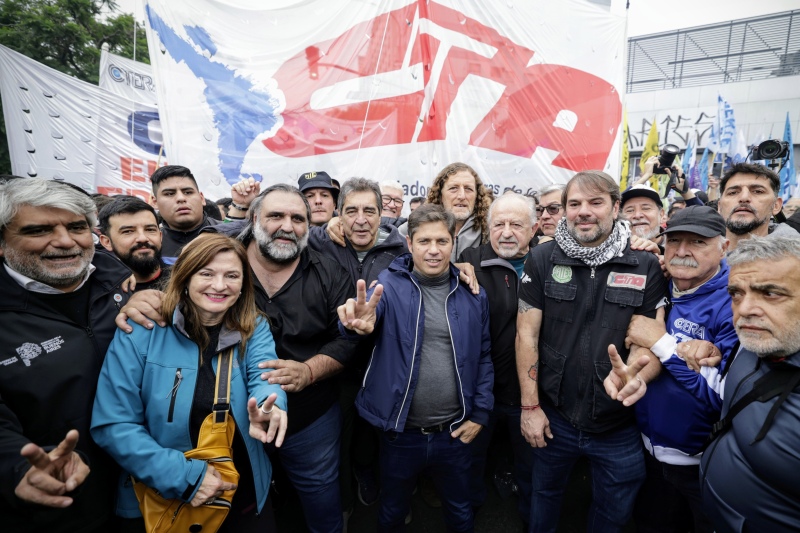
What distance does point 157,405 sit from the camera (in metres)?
1.69

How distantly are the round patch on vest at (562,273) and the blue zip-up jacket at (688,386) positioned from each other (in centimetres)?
59

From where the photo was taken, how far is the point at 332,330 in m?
2.55

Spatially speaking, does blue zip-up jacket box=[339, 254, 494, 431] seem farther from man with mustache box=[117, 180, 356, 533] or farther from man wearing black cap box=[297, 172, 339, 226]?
man wearing black cap box=[297, 172, 339, 226]

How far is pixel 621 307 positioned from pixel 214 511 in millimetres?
2438

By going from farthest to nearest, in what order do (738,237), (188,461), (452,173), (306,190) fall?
(306,190)
(452,173)
(738,237)
(188,461)

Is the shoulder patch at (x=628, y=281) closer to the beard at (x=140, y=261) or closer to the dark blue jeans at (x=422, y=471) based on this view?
the dark blue jeans at (x=422, y=471)

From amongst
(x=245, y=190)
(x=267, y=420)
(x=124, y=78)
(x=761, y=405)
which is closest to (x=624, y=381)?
(x=761, y=405)

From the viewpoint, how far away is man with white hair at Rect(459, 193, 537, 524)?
269cm

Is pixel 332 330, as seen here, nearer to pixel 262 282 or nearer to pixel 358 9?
pixel 262 282

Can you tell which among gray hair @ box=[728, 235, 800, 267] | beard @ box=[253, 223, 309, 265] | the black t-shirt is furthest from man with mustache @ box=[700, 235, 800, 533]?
the black t-shirt

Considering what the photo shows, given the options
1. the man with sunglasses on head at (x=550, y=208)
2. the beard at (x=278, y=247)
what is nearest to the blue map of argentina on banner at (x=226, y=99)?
the beard at (x=278, y=247)

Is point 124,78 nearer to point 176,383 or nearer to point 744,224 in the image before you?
point 176,383

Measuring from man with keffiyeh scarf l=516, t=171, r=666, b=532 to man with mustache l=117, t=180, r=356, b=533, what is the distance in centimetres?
127

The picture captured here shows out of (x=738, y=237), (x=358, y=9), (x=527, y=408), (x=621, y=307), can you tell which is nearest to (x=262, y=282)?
(x=527, y=408)
